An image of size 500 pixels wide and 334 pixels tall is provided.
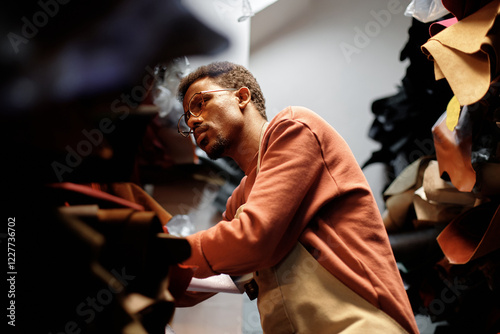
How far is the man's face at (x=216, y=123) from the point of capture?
3.11 feet

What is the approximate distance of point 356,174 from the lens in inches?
33.2

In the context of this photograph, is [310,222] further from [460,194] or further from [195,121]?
[460,194]

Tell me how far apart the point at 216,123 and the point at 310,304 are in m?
0.44

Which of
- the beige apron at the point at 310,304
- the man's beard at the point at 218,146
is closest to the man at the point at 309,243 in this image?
the beige apron at the point at 310,304

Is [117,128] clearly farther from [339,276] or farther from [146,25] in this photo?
[339,276]

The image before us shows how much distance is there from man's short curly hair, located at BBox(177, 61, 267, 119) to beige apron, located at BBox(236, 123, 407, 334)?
0.44 m

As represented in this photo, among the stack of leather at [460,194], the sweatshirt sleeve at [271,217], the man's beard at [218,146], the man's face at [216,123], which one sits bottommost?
the stack of leather at [460,194]

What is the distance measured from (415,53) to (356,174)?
2.89 feet

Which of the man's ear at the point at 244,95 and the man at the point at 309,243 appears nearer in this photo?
the man at the point at 309,243

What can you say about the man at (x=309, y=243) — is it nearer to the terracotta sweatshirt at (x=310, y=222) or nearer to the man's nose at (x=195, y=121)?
the terracotta sweatshirt at (x=310, y=222)

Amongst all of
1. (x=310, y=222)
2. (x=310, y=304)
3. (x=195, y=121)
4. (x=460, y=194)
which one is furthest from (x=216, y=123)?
(x=460, y=194)

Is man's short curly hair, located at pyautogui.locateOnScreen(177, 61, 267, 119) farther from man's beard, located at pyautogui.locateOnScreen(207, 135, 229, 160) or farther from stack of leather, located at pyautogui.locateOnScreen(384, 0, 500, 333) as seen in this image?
stack of leather, located at pyautogui.locateOnScreen(384, 0, 500, 333)

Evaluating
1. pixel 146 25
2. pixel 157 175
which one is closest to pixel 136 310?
pixel 146 25

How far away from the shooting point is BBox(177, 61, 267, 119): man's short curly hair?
1.02m
